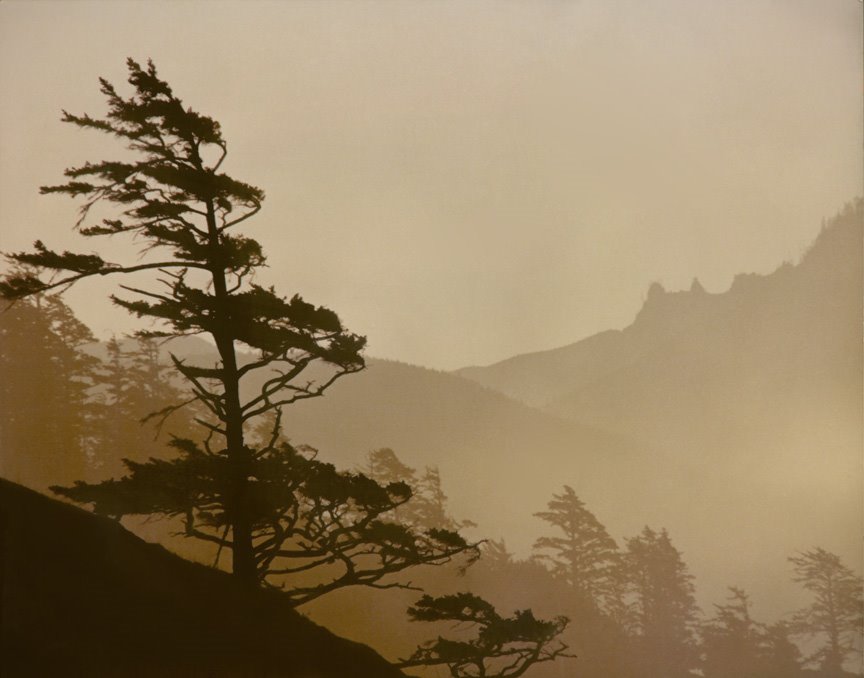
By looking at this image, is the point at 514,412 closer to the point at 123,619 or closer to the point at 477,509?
the point at 477,509

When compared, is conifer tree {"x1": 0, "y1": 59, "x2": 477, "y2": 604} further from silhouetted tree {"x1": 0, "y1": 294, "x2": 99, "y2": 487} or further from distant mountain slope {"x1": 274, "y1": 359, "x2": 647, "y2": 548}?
distant mountain slope {"x1": 274, "y1": 359, "x2": 647, "y2": 548}

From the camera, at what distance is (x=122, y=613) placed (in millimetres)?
8836

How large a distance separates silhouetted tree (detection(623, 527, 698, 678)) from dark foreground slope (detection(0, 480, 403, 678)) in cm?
4414

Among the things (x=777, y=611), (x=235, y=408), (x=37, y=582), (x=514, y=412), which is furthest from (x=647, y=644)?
(x=514, y=412)

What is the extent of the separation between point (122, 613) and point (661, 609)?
51586 mm

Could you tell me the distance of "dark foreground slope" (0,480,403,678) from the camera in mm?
7645

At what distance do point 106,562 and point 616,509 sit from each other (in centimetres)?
16321

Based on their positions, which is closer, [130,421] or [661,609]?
[130,421]

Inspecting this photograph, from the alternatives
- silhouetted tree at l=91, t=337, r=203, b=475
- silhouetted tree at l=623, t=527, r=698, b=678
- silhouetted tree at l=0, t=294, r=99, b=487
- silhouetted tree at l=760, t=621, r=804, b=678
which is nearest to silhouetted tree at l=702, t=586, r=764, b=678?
silhouetted tree at l=760, t=621, r=804, b=678

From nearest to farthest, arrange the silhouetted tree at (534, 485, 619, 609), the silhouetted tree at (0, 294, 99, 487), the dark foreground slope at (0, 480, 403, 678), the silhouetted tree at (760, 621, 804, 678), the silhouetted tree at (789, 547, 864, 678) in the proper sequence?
the dark foreground slope at (0, 480, 403, 678), the silhouetted tree at (0, 294, 99, 487), the silhouetted tree at (534, 485, 619, 609), the silhouetted tree at (760, 621, 804, 678), the silhouetted tree at (789, 547, 864, 678)

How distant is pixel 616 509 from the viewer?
160 m

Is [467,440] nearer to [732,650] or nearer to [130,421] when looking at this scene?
[732,650]

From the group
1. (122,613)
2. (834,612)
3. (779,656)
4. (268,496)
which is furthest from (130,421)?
(834,612)

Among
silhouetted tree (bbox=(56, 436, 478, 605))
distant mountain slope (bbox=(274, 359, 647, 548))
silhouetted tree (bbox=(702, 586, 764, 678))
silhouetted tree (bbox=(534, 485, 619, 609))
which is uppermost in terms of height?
distant mountain slope (bbox=(274, 359, 647, 548))
